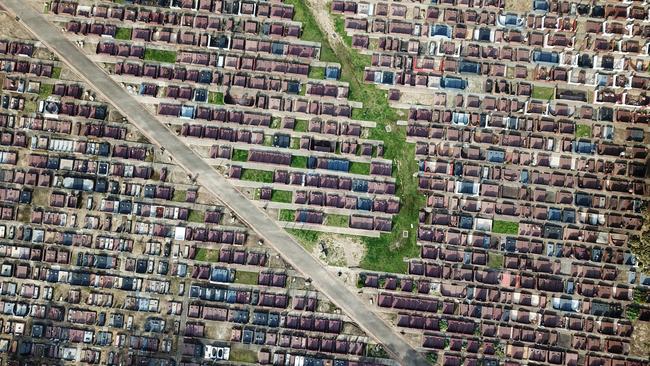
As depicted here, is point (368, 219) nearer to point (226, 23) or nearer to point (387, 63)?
point (387, 63)

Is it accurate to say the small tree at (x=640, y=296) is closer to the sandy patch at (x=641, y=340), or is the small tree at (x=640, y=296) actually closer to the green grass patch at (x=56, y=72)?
the sandy patch at (x=641, y=340)

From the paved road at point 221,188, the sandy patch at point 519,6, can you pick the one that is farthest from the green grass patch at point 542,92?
the paved road at point 221,188

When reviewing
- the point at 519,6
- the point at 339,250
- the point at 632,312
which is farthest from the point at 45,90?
the point at 632,312

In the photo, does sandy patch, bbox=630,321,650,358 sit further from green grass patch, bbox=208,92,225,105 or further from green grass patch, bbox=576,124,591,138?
green grass patch, bbox=208,92,225,105

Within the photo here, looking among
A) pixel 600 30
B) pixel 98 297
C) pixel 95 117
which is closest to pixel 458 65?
pixel 600 30

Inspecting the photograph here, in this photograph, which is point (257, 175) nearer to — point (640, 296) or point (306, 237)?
point (306, 237)

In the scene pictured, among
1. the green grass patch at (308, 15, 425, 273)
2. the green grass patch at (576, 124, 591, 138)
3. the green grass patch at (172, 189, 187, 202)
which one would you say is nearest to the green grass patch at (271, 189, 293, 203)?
the green grass patch at (308, 15, 425, 273)
